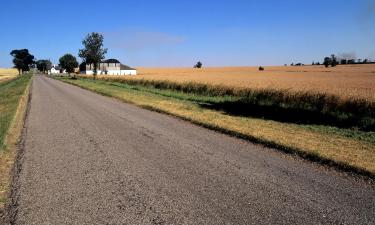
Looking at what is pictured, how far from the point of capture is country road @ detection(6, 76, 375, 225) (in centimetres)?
589

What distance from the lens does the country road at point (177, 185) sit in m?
5.89

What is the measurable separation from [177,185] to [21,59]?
199046 mm

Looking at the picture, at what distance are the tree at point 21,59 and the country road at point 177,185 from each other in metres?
189

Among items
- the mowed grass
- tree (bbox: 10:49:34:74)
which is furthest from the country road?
tree (bbox: 10:49:34:74)

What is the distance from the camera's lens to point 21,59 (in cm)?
18838

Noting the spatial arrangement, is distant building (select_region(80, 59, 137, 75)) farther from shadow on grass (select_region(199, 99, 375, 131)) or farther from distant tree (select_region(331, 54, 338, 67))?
shadow on grass (select_region(199, 99, 375, 131))

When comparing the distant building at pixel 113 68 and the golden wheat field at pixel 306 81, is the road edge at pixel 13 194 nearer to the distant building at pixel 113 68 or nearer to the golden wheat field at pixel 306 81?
the golden wheat field at pixel 306 81

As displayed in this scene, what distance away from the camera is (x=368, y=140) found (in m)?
12.3

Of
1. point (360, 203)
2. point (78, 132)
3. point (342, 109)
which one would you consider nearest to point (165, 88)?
point (342, 109)

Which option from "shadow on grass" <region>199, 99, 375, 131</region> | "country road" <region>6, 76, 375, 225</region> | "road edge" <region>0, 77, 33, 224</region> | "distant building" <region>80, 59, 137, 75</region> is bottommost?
"road edge" <region>0, 77, 33, 224</region>

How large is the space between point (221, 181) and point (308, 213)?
6.69ft

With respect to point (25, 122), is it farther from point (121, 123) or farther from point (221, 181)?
point (221, 181)

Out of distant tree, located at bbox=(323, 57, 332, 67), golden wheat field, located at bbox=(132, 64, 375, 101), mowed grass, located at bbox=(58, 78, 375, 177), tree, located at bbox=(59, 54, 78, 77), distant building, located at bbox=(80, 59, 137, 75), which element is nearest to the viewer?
mowed grass, located at bbox=(58, 78, 375, 177)

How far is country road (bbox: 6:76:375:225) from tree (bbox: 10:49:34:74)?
620 ft
